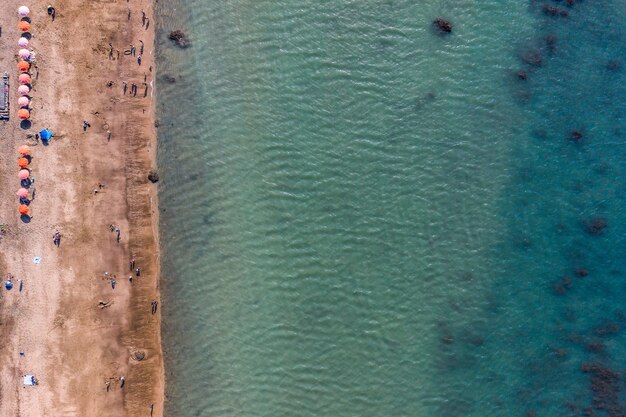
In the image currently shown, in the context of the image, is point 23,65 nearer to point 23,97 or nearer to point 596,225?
point 23,97

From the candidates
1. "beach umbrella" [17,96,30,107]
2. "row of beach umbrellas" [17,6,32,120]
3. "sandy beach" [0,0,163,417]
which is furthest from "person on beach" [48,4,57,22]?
"beach umbrella" [17,96,30,107]

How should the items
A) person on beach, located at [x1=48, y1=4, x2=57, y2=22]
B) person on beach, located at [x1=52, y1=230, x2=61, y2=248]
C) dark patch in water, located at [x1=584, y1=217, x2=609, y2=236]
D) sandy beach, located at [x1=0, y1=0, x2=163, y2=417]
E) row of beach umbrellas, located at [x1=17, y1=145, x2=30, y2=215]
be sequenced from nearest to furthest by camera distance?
row of beach umbrellas, located at [x1=17, y1=145, x2=30, y2=215] < sandy beach, located at [x1=0, y1=0, x2=163, y2=417] < person on beach, located at [x1=52, y1=230, x2=61, y2=248] < person on beach, located at [x1=48, y1=4, x2=57, y2=22] < dark patch in water, located at [x1=584, y1=217, x2=609, y2=236]

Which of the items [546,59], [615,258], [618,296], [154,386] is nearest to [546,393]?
[618,296]

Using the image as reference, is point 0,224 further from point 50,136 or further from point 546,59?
point 546,59

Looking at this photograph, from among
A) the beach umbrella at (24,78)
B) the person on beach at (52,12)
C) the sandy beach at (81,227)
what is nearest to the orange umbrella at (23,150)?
the sandy beach at (81,227)

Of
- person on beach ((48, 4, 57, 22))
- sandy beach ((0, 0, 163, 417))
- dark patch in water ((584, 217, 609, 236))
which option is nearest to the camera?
sandy beach ((0, 0, 163, 417))

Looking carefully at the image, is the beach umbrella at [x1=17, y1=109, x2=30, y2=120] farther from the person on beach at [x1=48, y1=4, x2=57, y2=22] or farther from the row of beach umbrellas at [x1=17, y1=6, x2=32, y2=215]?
the person on beach at [x1=48, y1=4, x2=57, y2=22]
